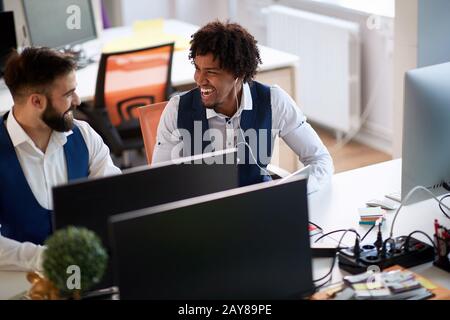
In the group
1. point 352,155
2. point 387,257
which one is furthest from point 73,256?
point 352,155

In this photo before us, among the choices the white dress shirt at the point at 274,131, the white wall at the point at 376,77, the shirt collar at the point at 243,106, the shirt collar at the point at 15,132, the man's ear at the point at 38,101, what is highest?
the man's ear at the point at 38,101

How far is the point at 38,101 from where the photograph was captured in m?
2.26

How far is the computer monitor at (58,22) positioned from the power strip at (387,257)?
8.17ft

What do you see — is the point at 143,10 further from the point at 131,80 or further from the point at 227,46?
the point at 227,46

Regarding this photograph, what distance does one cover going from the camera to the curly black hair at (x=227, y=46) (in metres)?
2.48

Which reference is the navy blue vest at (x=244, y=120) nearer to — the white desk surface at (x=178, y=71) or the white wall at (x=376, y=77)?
the white desk surface at (x=178, y=71)

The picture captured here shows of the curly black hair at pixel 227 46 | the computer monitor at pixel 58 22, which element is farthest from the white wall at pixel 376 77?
the curly black hair at pixel 227 46

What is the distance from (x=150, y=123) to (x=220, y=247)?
4.04ft

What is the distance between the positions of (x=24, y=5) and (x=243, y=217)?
2.72m

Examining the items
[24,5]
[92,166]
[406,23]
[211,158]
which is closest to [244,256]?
[211,158]

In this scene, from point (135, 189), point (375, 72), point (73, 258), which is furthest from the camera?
point (375, 72)

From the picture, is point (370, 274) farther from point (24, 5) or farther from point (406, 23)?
point (24, 5)

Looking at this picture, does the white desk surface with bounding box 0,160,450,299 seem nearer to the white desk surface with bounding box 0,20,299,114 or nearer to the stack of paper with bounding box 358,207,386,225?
the stack of paper with bounding box 358,207,386,225

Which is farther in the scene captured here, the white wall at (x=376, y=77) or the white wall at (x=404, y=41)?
the white wall at (x=376, y=77)
